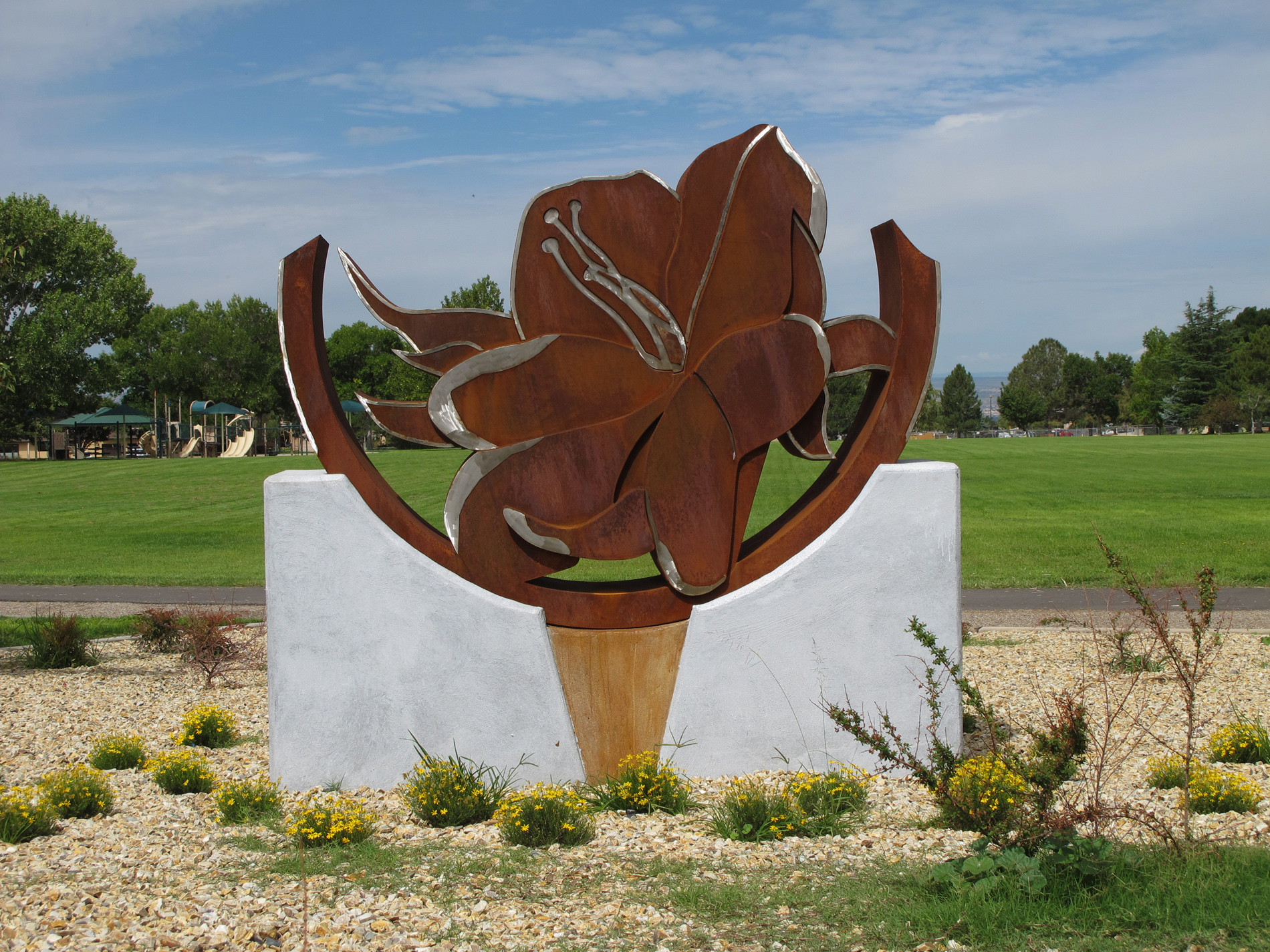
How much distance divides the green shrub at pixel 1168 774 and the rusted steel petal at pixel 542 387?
3.70 meters

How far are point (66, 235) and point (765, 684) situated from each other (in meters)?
56.4

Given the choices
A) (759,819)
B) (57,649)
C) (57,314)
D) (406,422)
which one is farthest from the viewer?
(57,314)

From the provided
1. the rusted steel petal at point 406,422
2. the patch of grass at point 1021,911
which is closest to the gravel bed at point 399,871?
the patch of grass at point 1021,911

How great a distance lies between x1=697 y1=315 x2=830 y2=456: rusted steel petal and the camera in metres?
6.29

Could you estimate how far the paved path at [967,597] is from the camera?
516 inches

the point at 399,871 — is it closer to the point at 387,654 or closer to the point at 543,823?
the point at 543,823

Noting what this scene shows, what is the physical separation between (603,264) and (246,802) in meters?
3.82

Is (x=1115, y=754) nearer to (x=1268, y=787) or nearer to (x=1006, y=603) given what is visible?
(x=1268, y=787)

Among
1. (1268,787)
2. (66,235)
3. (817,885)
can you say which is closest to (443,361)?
(817,885)

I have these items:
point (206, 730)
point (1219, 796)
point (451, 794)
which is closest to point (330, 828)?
point (451, 794)

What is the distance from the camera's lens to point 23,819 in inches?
209

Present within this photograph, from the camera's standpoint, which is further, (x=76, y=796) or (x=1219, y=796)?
(x=76, y=796)

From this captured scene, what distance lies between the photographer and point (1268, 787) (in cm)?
580

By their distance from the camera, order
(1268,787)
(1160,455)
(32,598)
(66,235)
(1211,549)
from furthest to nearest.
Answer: (66,235) < (1160,455) < (1211,549) < (32,598) < (1268,787)
